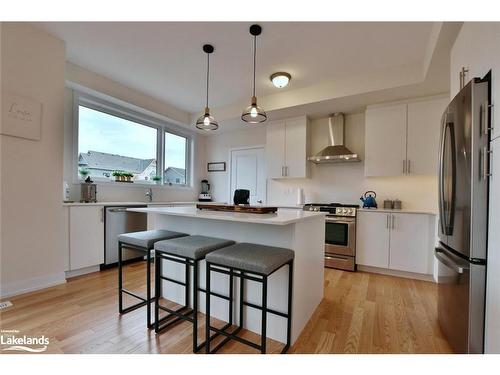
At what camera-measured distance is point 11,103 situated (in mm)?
2168

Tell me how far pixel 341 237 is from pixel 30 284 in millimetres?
3741

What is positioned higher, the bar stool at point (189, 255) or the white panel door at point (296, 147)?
the white panel door at point (296, 147)

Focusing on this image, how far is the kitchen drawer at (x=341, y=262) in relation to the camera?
3.28 m

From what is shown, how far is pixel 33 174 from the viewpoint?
2338 millimetres

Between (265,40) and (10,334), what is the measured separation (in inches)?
130

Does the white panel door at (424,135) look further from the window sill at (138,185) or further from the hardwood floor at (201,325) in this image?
the window sill at (138,185)

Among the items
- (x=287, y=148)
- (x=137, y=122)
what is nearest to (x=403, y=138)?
(x=287, y=148)

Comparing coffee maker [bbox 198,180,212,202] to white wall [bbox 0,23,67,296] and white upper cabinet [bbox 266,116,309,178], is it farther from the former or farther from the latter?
white wall [bbox 0,23,67,296]

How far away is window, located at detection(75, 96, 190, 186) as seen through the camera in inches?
129

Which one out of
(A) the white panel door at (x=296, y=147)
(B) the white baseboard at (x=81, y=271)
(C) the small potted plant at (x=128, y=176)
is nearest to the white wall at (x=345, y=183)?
(A) the white panel door at (x=296, y=147)

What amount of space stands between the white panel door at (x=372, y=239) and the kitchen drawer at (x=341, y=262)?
0.33ft
